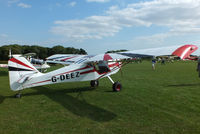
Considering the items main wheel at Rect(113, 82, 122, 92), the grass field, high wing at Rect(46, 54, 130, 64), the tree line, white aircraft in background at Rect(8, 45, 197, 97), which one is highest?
the tree line

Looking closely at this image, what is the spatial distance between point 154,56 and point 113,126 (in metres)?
2.23

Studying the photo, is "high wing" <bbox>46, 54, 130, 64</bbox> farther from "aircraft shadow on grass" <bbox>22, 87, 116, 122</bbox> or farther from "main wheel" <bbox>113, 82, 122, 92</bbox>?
"aircraft shadow on grass" <bbox>22, 87, 116, 122</bbox>

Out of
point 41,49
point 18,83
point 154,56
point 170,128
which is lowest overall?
point 170,128

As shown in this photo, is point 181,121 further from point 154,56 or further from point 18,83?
point 18,83

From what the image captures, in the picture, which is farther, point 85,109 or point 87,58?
point 87,58

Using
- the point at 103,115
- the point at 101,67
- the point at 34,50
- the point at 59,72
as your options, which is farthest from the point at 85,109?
the point at 34,50

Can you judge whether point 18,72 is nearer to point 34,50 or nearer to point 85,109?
point 85,109

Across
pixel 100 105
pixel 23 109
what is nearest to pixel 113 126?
pixel 100 105

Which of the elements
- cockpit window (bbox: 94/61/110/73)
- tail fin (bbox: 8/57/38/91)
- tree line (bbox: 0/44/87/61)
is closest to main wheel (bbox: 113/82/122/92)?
cockpit window (bbox: 94/61/110/73)

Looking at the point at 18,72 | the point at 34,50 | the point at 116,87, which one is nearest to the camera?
the point at 18,72

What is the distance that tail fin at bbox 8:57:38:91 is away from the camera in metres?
5.57

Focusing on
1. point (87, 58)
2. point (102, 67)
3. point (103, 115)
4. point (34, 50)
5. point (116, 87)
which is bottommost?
point (103, 115)

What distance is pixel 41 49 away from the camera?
75.8 metres

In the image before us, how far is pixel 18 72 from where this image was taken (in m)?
5.67
